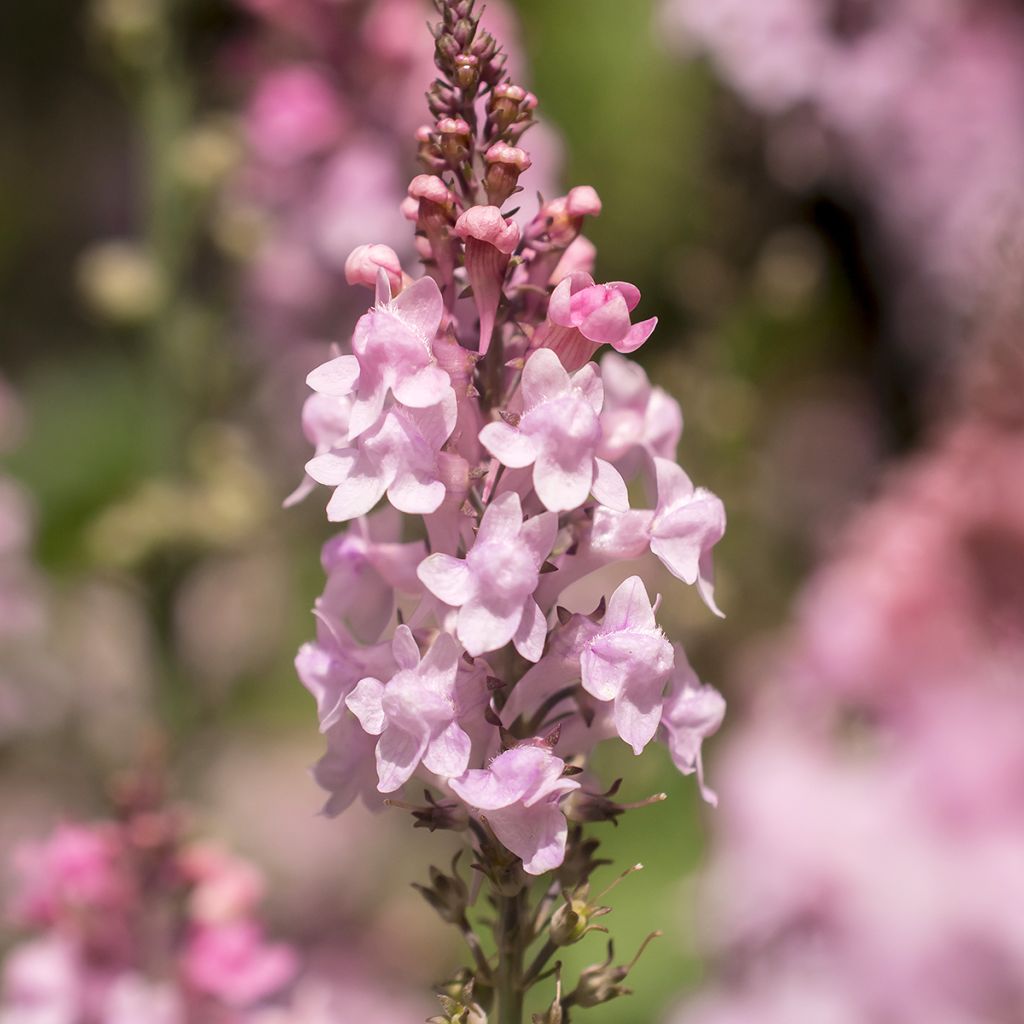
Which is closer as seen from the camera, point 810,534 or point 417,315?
point 417,315

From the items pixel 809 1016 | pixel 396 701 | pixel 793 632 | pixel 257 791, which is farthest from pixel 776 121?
pixel 396 701

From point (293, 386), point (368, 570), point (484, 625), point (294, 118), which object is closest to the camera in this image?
point (484, 625)

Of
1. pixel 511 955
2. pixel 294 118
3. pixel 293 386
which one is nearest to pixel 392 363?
pixel 511 955

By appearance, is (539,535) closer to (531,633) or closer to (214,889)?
(531,633)

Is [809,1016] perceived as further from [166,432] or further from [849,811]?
[166,432]

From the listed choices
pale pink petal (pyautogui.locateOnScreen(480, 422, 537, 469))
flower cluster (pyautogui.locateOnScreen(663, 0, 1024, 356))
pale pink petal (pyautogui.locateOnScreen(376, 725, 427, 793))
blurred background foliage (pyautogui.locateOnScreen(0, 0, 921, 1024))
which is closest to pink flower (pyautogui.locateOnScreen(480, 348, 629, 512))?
pale pink petal (pyautogui.locateOnScreen(480, 422, 537, 469))
